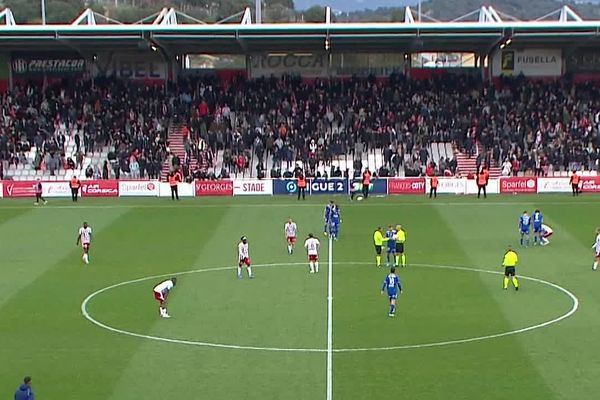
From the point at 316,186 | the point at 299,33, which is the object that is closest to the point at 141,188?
the point at 316,186

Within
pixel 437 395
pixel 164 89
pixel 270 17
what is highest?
pixel 270 17

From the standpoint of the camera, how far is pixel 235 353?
22.6 metres

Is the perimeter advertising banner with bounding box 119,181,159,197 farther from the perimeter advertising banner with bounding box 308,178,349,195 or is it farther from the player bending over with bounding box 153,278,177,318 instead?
the player bending over with bounding box 153,278,177,318

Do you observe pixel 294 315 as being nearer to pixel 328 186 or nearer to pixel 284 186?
pixel 328 186

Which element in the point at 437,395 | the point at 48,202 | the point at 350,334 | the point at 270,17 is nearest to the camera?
the point at 437,395

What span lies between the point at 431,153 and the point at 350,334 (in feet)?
116

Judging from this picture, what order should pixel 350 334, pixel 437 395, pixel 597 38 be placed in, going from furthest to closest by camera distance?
1. pixel 597 38
2. pixel 350 334
3. pixel 437 395

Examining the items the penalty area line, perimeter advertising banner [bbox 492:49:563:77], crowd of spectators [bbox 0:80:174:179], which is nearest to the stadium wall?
crowd of spectators [bbox 0:80:174:179]

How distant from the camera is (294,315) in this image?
2605 centimetres

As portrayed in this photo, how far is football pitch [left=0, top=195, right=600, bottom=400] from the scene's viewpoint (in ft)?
67.5

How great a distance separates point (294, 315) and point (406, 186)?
2790 centimetres

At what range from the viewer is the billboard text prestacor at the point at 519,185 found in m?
52.8

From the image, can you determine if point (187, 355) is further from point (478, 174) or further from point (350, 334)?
point (478, 174)

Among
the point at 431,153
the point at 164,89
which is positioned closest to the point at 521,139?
the point at 431,153
